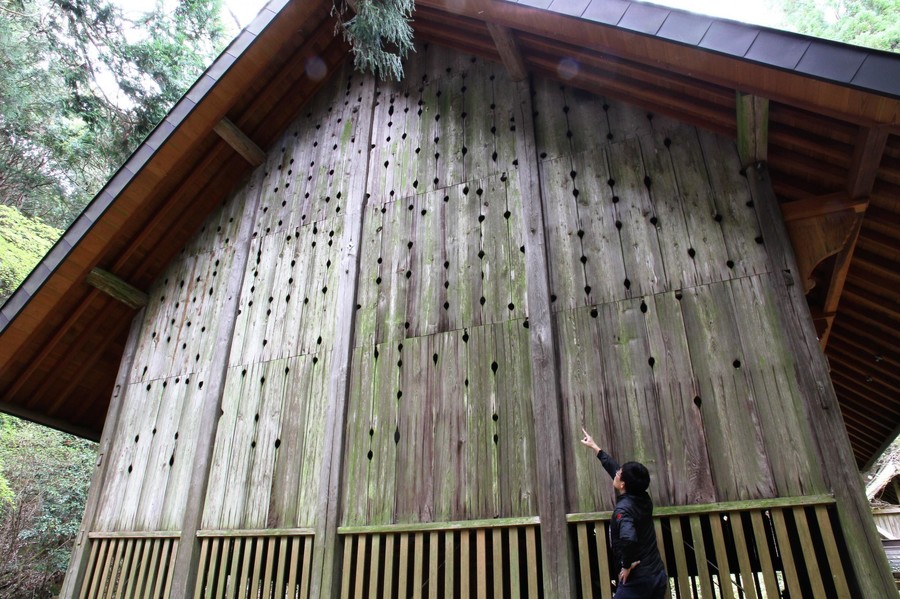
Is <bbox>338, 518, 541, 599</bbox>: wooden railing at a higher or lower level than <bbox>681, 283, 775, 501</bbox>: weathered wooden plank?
lower

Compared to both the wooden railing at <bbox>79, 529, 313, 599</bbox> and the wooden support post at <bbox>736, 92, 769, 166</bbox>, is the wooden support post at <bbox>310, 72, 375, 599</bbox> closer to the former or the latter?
the wooden railing at <bbox>79, 529, 313, 599</bbox>

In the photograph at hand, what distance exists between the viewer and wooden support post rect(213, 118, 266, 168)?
727 cm

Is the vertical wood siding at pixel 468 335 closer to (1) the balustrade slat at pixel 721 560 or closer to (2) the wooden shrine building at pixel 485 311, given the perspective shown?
(2) the wooden shrine building at pixel 485 311

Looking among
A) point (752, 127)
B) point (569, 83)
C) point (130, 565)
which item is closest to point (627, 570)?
point (752, 127)

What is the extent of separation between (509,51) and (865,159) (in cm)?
329

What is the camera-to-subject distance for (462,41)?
655cm

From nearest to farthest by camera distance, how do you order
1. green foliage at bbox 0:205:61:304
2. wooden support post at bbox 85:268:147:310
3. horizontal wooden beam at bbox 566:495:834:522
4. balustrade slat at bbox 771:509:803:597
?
balustrade slat at bbox 771:509:803:597 < horizontal wooden beam at bbox 566:495:834:522 < wooden support post at bbox 85:268:147:310 < green foliage at bbox 0:205:61:304

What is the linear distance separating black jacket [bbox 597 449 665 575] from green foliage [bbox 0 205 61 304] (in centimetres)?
1270

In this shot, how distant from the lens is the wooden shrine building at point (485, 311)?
150 inches

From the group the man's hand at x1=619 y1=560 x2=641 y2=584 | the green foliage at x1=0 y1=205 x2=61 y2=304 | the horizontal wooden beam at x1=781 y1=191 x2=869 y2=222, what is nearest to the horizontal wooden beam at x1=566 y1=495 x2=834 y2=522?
the man's hand at x1=619 y1=560 x2=641 y2=584

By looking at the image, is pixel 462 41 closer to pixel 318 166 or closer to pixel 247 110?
pixel 318 166

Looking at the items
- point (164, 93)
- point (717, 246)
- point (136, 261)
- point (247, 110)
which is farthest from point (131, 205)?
point (164, 93)

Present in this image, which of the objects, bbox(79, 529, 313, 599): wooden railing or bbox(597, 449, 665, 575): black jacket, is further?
bbox(79, 529, 313, 599): wooden railing

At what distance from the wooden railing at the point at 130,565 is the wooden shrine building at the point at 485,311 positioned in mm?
32
